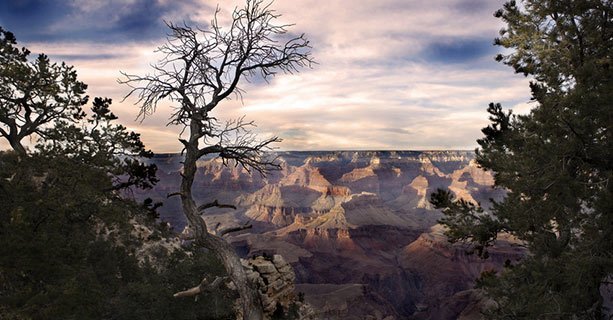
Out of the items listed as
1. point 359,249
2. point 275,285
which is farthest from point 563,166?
point 359,249

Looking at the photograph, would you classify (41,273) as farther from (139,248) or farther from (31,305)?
(139,248)

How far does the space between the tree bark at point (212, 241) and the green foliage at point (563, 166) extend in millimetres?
6984

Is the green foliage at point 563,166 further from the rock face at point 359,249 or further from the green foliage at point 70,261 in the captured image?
the rock face at point 359,249

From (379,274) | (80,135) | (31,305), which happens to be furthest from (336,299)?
(31,305)

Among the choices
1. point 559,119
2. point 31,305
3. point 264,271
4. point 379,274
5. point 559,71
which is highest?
point 559,71

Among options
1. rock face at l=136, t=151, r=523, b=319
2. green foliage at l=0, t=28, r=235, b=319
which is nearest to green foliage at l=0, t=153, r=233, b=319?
green foliage at l=0, t=28, r=235, b=319

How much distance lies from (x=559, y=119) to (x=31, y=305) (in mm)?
13530

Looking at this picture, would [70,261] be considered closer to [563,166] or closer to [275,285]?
[563,166]

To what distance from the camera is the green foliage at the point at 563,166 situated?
8.87 metres

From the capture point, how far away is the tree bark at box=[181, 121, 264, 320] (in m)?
6.27

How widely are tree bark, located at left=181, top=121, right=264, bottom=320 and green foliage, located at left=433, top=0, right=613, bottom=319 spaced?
6.98 meters

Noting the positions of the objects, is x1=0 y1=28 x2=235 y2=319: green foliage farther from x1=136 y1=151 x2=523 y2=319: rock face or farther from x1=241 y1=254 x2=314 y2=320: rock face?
x1=136 y1=151 x2=523 y2=319: rock face

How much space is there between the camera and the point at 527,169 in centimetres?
967

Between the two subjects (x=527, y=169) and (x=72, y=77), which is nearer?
(x=527, y=169)
